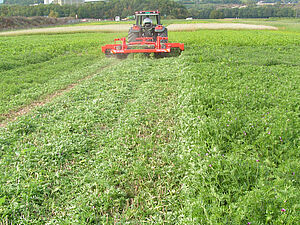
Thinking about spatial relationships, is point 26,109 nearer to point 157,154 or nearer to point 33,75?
point 33,75

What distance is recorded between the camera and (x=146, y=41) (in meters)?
17.0

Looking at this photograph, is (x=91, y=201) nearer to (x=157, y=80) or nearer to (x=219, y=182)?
(x=219, y=182)

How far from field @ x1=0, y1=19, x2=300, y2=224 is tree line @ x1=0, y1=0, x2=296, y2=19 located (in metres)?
90.0

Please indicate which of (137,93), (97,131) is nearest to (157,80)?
(137,93)

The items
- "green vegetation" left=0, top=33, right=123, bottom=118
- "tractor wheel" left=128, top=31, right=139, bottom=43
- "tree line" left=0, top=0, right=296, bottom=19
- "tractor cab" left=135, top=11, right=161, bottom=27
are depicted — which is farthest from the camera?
"tree line" left=0, top=0, right=296, bottom=19

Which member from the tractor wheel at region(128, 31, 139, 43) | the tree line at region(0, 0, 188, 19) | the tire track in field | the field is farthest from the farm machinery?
the tree line at region(0, 0, 188, 19)

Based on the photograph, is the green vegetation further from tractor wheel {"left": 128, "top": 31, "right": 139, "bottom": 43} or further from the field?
tractor wheel {"left": 128, "top": 31, "right": 139, "bottom": 43}

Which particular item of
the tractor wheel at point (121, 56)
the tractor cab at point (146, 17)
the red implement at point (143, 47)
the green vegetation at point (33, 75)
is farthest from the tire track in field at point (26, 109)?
the tractor cab at point (146, 17)

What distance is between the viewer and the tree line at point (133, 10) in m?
93.2

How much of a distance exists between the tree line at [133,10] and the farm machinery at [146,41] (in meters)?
78.3

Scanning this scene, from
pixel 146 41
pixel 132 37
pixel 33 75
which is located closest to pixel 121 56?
pixel 132 37

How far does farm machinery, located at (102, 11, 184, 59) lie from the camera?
15.6 meters

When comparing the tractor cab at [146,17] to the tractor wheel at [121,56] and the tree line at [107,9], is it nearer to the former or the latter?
the tractor wheel at [121,56]

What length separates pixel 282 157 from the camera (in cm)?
418
